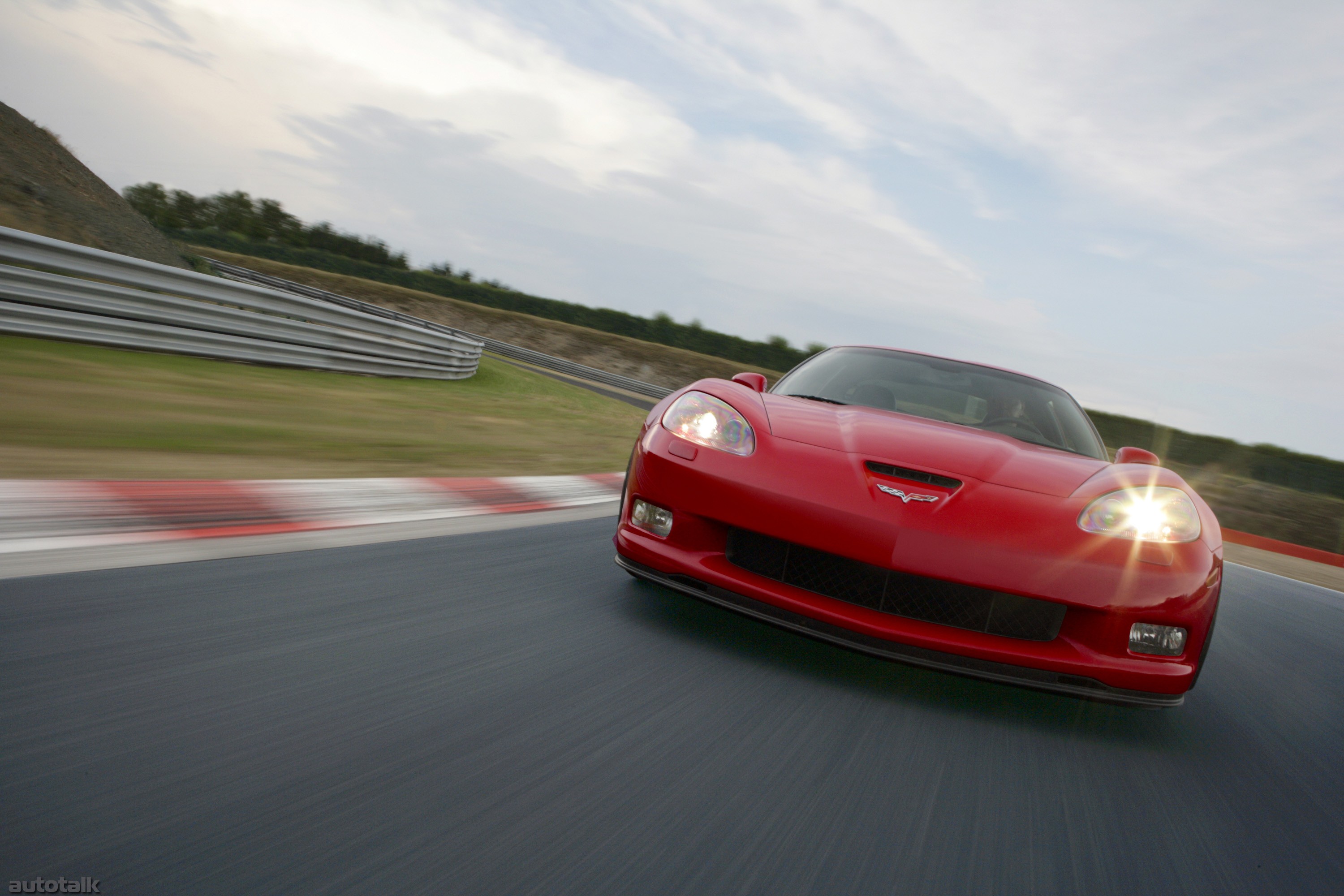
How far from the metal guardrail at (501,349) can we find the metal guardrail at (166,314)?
32.9 ft

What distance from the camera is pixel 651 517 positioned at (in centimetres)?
284

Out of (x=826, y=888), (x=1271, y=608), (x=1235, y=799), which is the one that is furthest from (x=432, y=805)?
(x=1271, y=608)

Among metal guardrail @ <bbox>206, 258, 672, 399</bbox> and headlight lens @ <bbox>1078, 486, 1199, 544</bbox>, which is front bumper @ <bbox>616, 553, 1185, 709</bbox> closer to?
headlight lens @ <bbox>1078, 486, 1199, 544</bbox>

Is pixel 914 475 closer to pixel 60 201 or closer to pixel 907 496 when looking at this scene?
pixel 907 496

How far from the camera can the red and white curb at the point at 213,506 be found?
2969mm

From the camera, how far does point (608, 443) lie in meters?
10.3

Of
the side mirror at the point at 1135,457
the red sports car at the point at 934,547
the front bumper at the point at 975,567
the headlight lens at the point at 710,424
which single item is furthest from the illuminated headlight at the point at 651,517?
the side mirror at the point at 1135,457

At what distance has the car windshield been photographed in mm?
3785

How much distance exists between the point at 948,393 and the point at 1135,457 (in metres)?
0.80

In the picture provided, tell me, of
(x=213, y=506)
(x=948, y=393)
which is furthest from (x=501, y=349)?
(x=948, y=393)

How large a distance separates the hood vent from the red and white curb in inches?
88.2

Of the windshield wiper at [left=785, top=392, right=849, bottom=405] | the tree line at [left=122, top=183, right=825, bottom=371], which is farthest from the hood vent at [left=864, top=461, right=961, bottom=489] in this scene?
the tree line at [left=122, top=183, right=825, bottom=371]

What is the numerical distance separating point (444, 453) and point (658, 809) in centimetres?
551

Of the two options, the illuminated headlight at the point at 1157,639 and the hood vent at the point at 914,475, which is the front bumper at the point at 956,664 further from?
the hood vent at the point at 914,475
